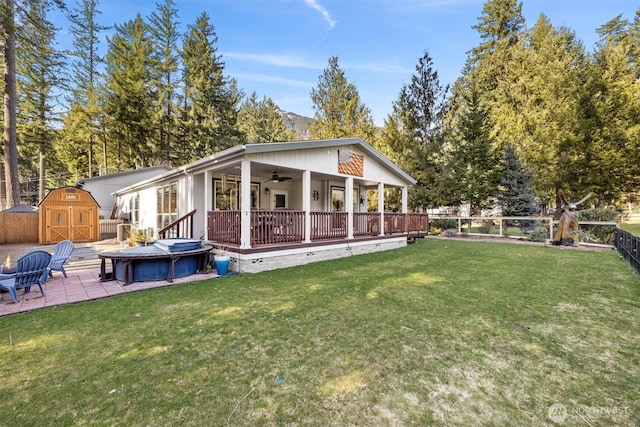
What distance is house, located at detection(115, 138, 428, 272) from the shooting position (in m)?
7.17

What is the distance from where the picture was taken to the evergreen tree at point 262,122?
31.8 metres

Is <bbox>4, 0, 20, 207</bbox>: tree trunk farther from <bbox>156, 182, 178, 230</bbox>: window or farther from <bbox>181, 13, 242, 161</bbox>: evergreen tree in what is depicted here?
<bbox>181, 13, 242, 161</bbox>: evergreen tree

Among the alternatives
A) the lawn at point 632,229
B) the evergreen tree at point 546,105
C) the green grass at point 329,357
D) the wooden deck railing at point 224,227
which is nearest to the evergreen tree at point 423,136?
the evergreen tree at point 546,105

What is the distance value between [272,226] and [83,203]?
11.9m

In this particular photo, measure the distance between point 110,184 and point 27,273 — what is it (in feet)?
54.1

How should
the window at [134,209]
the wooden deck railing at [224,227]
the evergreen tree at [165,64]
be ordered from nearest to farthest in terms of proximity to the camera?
the wooden deck railing at [224,227] → the window at [134,209] → the evergreen tree at [165,64]

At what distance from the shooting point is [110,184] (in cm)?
1838

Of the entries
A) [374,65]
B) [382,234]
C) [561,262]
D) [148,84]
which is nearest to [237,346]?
[382,234]

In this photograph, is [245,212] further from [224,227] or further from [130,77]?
[130,77]

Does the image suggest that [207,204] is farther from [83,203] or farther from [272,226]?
[83,203]

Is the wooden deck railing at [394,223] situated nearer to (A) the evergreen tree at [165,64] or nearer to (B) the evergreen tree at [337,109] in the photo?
(B) the evergreen tree at [337,109]

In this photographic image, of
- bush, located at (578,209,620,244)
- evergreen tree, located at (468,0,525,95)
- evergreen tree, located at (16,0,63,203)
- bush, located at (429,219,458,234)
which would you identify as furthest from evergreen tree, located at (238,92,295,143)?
bush, located at (578,209,620,244)

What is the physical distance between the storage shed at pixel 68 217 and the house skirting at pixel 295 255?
1099cm

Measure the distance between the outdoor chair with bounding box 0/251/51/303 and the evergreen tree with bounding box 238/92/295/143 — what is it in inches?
1080
